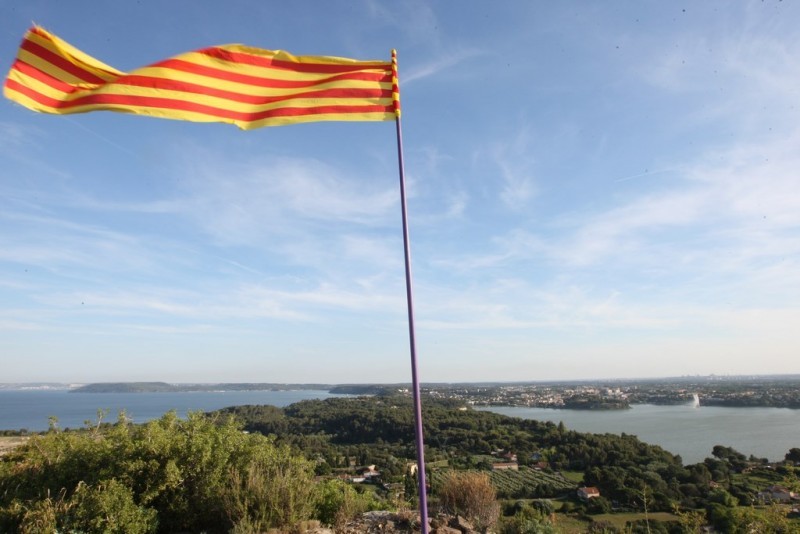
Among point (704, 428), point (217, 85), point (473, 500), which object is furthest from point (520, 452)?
point (217, 85)

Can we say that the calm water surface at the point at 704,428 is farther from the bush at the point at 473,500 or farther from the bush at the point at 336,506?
the bush at the point at 336,506

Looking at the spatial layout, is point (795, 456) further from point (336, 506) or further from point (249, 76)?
point (249, 76)

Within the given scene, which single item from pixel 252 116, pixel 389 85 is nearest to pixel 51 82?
pixel 252 116

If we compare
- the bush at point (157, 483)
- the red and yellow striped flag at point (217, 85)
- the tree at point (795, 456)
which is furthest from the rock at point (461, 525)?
the tree at point (795, 456)

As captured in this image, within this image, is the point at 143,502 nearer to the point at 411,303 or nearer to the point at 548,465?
the point at 411,303

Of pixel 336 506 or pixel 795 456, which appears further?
pixel 795 456

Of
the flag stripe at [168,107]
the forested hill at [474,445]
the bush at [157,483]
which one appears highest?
the flag stripe at [168,107]
